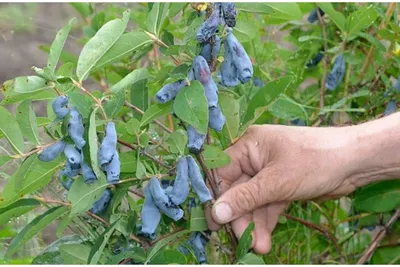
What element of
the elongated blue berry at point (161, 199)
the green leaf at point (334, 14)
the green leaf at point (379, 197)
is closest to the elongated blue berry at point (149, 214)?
the elongated blue berry at point (161, 199)

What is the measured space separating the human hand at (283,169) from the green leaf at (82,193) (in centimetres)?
24

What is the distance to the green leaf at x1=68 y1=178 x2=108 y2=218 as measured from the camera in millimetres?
1054

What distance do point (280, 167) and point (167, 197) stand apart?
0.28 m

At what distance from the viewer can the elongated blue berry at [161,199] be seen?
1.08m

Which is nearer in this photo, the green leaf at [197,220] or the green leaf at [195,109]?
the green leaf at [195,109]

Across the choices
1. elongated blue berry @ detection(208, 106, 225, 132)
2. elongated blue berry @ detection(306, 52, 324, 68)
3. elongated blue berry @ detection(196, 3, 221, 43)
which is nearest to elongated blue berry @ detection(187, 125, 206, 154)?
elongated blue berry @ detection(208, 106, 225, 132)

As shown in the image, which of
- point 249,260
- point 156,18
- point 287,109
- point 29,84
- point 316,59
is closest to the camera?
point 29,84

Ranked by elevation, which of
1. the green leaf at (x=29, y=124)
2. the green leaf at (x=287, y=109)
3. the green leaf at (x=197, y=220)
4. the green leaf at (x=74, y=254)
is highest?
the green leaf at (x=29, y=124)

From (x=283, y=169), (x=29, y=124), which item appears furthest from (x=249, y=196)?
(x=29, y=124)

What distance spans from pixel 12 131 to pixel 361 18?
81 centimetres

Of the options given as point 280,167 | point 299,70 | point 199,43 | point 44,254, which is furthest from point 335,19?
point 44,254

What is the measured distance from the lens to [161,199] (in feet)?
3.56

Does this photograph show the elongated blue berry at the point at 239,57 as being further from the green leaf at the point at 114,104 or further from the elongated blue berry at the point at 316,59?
the elongated blue berry at the point at 316,59

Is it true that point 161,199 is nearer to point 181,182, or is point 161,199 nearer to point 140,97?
point 181,182
